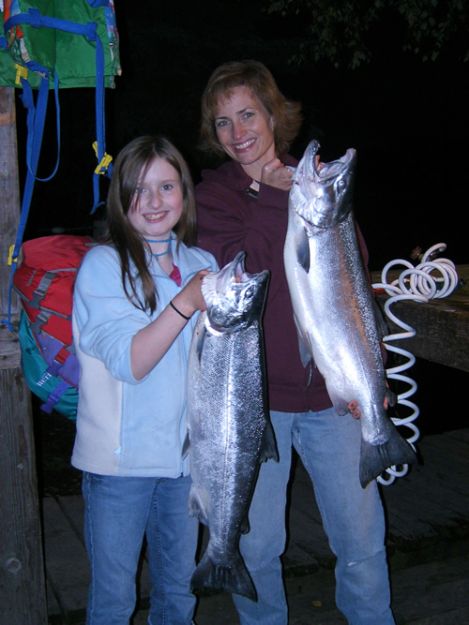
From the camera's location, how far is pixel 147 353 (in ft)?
8.40

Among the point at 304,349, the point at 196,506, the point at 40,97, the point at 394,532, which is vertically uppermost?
the point at 40,97

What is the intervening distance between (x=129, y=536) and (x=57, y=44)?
1.94 meters

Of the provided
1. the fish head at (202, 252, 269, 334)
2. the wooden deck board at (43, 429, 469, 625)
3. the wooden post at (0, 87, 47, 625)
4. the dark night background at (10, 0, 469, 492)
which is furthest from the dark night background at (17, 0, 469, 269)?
the fish head at (202, 252, 269, 334)

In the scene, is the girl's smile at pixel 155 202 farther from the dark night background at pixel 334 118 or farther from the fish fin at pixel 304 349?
the dark night background at pixel 334 118

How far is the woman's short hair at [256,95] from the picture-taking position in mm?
3115

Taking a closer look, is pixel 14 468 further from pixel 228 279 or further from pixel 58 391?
pixel 228 279

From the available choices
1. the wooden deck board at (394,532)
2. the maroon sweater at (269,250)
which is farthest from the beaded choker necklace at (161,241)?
the wooden deck board at (394,532)

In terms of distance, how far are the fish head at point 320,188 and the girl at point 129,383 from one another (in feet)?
1.50

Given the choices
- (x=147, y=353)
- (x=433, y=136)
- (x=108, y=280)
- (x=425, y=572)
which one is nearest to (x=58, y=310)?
(x=108, y=280)

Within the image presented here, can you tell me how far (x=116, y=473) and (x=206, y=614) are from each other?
1655 millimetres

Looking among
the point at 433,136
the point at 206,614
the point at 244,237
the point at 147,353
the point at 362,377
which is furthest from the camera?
the point at 433,136

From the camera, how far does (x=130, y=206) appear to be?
282 cm

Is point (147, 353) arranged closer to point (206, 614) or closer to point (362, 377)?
point (362, 377)

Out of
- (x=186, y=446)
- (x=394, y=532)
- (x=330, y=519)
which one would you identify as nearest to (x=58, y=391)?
(x=186, y=446)
